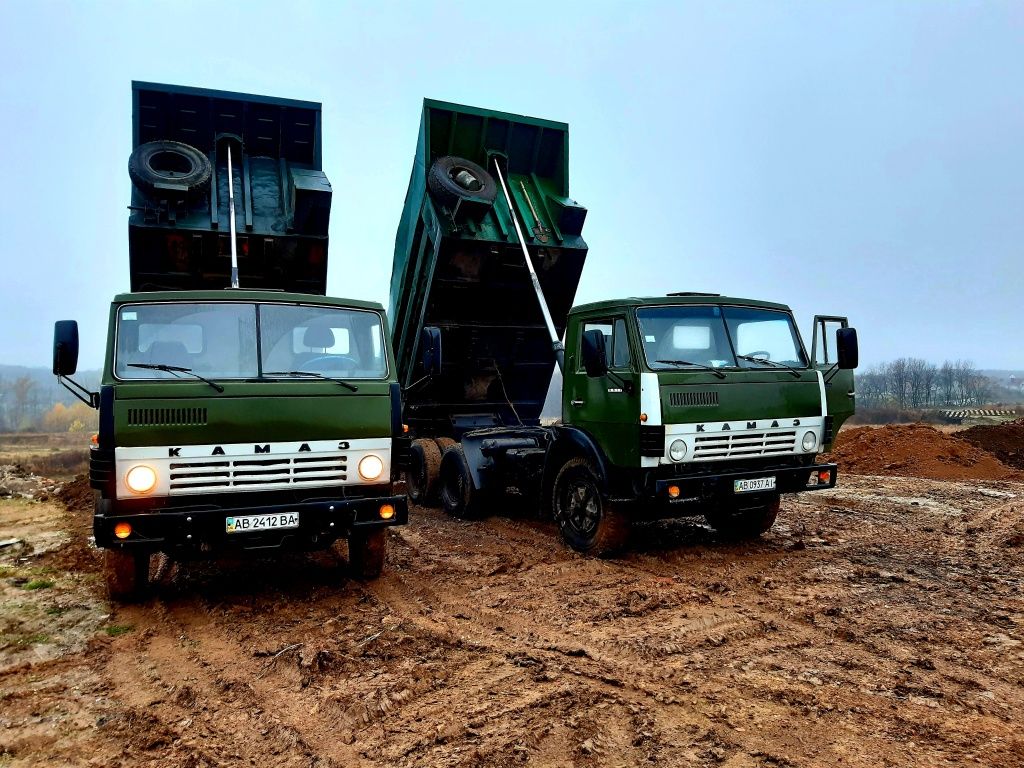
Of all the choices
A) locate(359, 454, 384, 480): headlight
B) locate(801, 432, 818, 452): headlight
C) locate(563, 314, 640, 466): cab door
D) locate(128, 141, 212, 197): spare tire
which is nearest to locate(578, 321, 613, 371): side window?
locate(563, 314, 640, 466): cab door

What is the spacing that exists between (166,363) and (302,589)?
2.04m

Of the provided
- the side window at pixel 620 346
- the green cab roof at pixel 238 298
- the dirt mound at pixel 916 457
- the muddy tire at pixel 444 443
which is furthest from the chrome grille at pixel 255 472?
the dirt mound at pixel 916 457

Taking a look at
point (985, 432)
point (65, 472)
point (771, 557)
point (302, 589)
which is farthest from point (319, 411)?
point (65, 472)

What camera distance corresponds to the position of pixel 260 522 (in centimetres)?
480

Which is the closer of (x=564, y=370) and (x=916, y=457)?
(x=564, y=370)

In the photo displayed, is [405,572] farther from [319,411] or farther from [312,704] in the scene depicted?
[312,704]

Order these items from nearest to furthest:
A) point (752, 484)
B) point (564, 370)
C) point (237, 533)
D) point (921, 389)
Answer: point (237, 533) < point (752, 484) < point (564, 370) < point (921, 389)

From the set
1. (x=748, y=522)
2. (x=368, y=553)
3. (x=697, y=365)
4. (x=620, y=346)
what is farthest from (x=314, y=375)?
(x=748, y=522)

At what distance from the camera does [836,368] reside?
700 centimetres

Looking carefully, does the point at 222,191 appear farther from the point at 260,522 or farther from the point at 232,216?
the point at 260,522

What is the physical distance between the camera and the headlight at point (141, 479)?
4.56 metres

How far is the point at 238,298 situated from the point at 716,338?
160 inches

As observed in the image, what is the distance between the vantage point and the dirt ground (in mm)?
3195

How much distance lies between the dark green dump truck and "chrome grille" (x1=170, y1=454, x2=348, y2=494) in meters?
1.32
